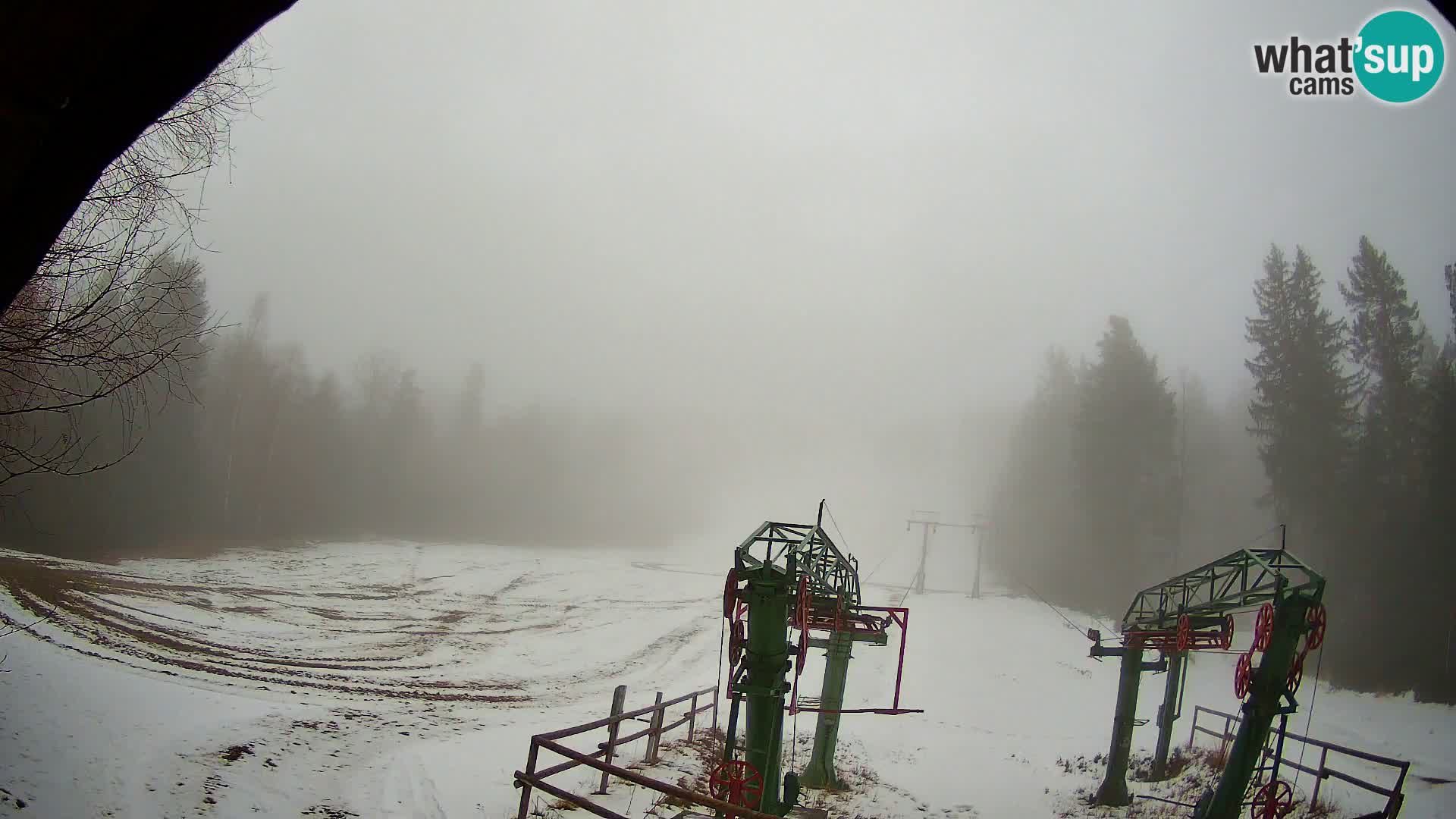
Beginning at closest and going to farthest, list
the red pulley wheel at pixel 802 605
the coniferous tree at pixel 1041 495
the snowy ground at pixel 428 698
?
the red pulley wheel at pixel 802 605
the snowy ground at pixel 428 698
the coniferous tree at pixel 1041 495

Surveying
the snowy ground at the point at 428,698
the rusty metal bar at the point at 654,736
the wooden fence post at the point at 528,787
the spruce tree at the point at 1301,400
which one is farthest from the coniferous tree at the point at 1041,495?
the wooden fence post at the point at 528,787

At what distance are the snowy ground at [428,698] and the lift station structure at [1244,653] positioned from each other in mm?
2614

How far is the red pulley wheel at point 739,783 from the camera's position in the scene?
10195 mm

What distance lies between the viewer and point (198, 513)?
44.5 metres

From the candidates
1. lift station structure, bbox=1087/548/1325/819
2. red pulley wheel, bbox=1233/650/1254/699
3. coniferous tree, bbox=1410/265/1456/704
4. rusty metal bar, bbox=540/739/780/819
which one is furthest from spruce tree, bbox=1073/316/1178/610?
rusty metal bar, bbox=540/739/780/819

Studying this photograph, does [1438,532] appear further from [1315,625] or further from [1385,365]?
[1315,625]

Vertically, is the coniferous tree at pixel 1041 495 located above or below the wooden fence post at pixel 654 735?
above

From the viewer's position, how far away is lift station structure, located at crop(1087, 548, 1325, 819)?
1166 cm

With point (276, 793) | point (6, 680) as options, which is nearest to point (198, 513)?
point (6, 680)

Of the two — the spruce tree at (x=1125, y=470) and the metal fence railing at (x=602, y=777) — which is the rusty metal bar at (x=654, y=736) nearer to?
the metal fence railing at (x=602, y=777)

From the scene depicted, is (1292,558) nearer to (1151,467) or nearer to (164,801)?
(164,801)

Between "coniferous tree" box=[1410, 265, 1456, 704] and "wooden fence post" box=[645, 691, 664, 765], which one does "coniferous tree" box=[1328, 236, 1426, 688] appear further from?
"wooden fence post" box=[645, 691, 664, 765]

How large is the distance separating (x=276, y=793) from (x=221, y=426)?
4998 cm

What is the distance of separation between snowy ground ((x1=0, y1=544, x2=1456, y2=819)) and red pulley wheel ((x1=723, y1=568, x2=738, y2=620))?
13.0 ft
